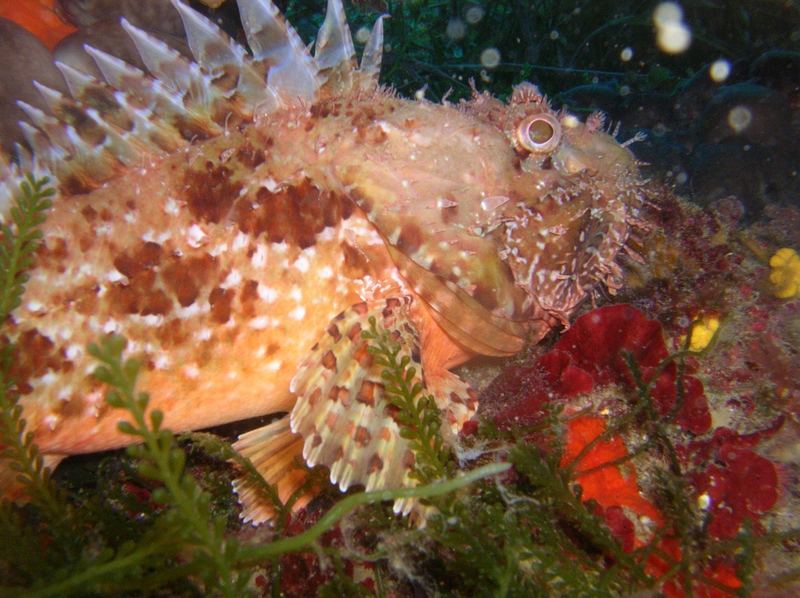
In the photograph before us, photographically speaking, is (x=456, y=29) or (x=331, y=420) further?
(x=456, y=29)

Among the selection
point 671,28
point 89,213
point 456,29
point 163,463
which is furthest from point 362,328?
point 671,28

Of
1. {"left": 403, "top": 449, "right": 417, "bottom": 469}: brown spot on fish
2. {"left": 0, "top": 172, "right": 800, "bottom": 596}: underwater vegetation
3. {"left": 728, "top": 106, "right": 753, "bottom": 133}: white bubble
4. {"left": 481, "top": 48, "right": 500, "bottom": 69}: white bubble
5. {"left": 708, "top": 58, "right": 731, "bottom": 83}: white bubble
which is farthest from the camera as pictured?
{"left": 481, "top": 48, "right": 500, "bottom": 69}: white bubble

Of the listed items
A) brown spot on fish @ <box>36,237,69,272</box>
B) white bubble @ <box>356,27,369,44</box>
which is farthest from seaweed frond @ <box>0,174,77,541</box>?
white bubble @ <box>356,27,369,44</box>

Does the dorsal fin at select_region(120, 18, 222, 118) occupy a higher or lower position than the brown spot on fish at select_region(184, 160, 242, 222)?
higher

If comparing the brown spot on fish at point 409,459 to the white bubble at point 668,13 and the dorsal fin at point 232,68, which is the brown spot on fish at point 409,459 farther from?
the white bubble at point 668,13

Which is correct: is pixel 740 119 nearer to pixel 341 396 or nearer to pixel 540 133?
pixel 540 133

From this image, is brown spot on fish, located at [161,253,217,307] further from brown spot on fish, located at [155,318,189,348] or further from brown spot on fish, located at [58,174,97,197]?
brown spot on fish, located at [58,174,97,197]

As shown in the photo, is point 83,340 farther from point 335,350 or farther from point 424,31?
point 424,31

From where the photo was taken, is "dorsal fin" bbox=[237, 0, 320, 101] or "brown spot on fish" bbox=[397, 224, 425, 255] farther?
"dorsal fin" bbox=[237, 0, 320, 101]
